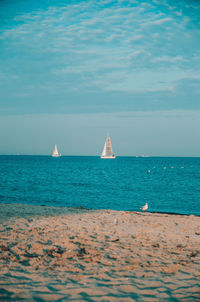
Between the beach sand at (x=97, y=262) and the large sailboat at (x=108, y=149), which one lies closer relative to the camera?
the beach sand at (x=97, y=262)

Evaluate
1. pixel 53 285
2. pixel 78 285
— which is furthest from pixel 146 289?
pixel 53 285

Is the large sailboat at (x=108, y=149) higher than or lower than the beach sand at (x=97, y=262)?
higher

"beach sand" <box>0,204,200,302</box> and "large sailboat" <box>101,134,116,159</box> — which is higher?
"large sailboat" <box>101,134,116,159</box>

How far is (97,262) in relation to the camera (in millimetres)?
6539

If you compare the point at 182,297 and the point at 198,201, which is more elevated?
the point at 182,297

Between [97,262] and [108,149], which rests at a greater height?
[108,149]

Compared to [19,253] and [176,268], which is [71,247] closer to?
[19,253]

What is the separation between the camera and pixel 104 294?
471 cm

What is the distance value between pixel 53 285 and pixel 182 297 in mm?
2408

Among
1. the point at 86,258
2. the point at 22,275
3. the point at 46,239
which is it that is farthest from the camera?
the point at 46,239

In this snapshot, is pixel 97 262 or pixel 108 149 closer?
pixel 97 262

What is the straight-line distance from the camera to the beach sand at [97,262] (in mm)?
4770

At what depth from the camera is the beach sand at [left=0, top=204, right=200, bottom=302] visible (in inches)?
188

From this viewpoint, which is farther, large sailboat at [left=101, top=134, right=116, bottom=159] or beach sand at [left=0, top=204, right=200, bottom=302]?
large sailboat at [left=101, top=134, right=116, bottom=159]
